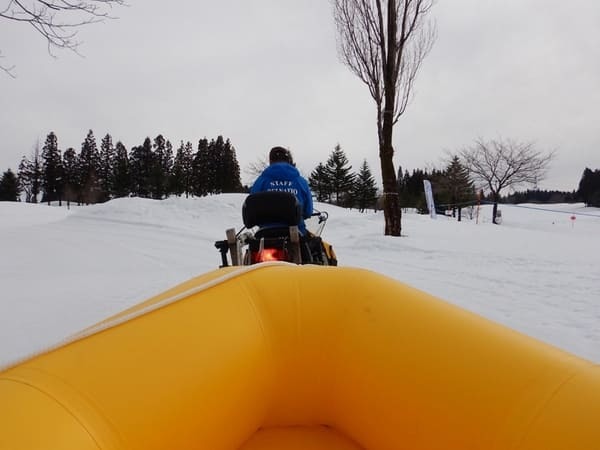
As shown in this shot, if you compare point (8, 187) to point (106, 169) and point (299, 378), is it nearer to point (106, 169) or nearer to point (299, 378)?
point (106, 169)

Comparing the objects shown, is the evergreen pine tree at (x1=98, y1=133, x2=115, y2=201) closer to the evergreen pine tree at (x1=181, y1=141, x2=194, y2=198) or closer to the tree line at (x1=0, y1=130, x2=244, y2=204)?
the tree line at (x1=0, y1=130, x2=244, y2=204)

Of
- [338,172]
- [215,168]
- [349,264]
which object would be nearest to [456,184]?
[338,172]

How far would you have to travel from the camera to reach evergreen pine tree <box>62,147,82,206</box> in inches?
1941

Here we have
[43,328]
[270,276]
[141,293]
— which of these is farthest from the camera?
[141,293]

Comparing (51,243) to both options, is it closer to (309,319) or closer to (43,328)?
(43,328)

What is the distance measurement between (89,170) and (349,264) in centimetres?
5460

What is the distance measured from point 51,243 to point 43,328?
22.1ft

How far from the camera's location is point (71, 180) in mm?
50625

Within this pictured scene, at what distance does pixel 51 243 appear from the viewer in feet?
28.6

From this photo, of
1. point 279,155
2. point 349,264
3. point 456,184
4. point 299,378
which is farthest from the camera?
point 456,184

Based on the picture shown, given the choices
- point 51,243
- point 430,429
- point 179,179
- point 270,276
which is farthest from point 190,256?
point 179,179

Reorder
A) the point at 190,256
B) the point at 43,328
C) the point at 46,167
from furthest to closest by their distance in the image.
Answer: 1. the point at 46,167
2. the point at 190,256
3. the point at 43,328

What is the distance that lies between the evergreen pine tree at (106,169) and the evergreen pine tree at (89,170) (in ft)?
1.37

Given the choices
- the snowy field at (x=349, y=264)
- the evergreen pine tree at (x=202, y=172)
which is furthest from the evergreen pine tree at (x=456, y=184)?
the evergreen pine tree at (x=202, y=172)
